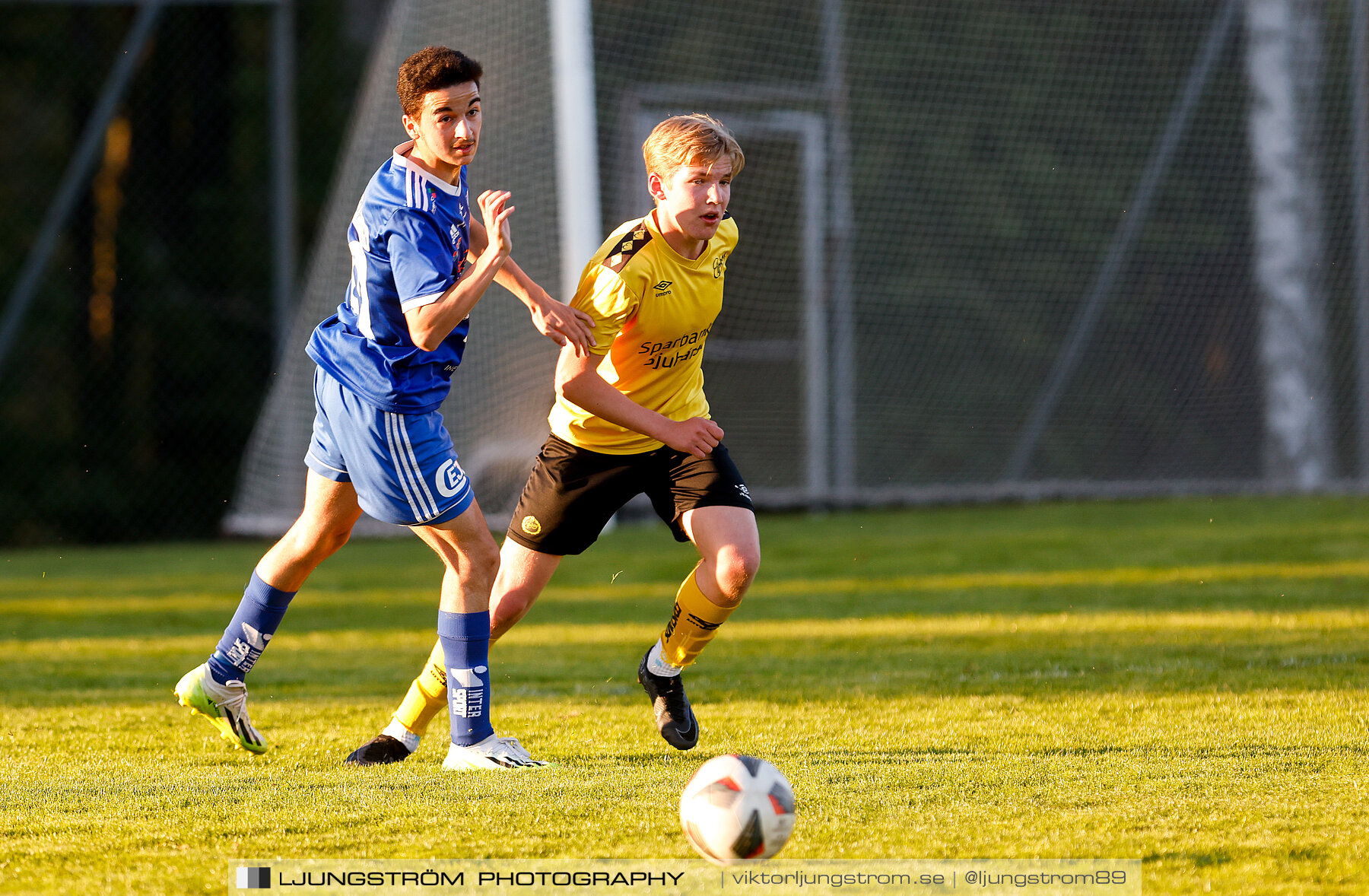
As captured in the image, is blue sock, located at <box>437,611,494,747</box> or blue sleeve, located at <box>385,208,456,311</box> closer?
blue sleeve, located at <box>385,208,456,311</box>

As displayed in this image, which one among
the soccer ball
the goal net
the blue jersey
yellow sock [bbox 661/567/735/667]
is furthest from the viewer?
the goal net

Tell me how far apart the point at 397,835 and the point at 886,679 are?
2325 mm

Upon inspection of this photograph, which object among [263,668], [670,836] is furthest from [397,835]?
[263,668]

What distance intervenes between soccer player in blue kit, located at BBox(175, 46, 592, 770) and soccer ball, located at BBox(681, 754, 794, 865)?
2.96ft

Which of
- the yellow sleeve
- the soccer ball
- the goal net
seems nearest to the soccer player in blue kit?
the yellow sleeve

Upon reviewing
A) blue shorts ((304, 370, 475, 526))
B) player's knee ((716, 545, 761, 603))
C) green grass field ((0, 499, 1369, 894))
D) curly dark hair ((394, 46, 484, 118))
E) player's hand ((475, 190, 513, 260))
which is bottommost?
green grass field ((0, 499, 1369, 894))

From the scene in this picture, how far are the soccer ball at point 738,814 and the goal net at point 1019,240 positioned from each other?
9.48m

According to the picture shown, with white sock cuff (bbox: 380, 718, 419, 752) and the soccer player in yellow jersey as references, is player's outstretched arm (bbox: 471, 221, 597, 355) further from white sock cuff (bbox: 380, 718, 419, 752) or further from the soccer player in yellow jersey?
white sock cuff (bbox: 380, 718, 419, 752)

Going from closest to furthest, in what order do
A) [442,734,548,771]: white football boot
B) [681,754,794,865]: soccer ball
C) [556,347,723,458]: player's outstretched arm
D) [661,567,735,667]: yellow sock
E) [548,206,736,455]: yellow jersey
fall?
[681,754,794,865]: soccer ball, [442,734,548,771]: white football boot, [556,347,723,458]: player's outstretched arm, [548,206,736,455]: yellow jersey, [661,567,735,667]: yellow sock

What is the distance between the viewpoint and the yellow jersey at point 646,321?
367cm

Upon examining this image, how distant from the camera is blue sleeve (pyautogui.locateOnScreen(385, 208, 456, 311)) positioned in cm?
325

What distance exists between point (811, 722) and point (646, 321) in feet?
3.90

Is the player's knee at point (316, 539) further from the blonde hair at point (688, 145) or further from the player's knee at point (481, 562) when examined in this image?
the blonde hair at point (688, 145)

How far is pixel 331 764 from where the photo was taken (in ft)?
11.8
